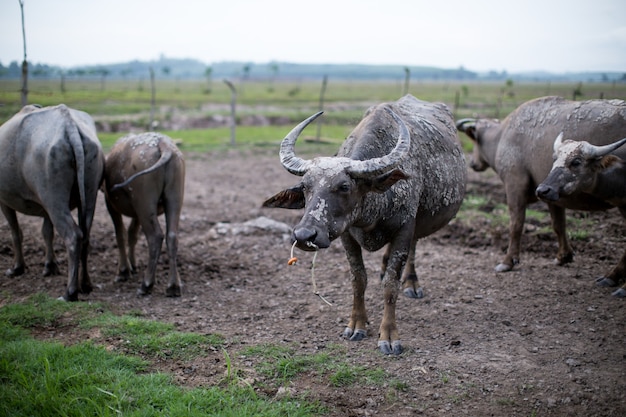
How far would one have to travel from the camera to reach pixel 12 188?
21.7 feet

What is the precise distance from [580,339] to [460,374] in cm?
155

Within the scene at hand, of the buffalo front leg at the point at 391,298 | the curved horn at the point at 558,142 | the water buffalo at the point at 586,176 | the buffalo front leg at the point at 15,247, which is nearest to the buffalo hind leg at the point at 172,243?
the buffalo front leg at the point at 15,247

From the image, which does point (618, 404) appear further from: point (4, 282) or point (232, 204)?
point (232, 204)

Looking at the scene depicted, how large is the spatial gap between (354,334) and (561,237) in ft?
12.7

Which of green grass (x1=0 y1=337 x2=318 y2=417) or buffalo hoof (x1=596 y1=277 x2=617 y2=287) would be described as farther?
buffalo hoof (x1=596 y1=277 x2=617 y2=287)

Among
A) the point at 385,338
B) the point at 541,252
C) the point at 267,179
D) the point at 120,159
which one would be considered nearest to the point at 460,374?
the point at 385,338

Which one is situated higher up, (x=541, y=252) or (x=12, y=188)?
(x=12, y=188)

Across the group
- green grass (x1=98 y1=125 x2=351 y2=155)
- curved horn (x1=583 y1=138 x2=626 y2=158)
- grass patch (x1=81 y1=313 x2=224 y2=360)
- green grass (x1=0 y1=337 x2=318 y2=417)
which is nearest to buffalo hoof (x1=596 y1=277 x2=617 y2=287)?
curved horn (x1=583 y1=138 x2=626 y2=158)

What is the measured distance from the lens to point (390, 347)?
4949 mm

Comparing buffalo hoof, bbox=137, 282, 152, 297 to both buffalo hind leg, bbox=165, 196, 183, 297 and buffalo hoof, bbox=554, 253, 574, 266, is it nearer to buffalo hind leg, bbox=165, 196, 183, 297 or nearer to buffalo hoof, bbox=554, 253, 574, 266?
buffalo hind leg, bbox=165, 196, 183, 297

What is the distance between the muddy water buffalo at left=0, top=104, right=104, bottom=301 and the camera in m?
6.16

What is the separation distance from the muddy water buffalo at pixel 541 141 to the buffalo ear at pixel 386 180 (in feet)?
10.5

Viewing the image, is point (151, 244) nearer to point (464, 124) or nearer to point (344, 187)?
point (344, 187)

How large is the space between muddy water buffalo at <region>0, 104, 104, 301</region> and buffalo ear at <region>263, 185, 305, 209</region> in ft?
9.11
